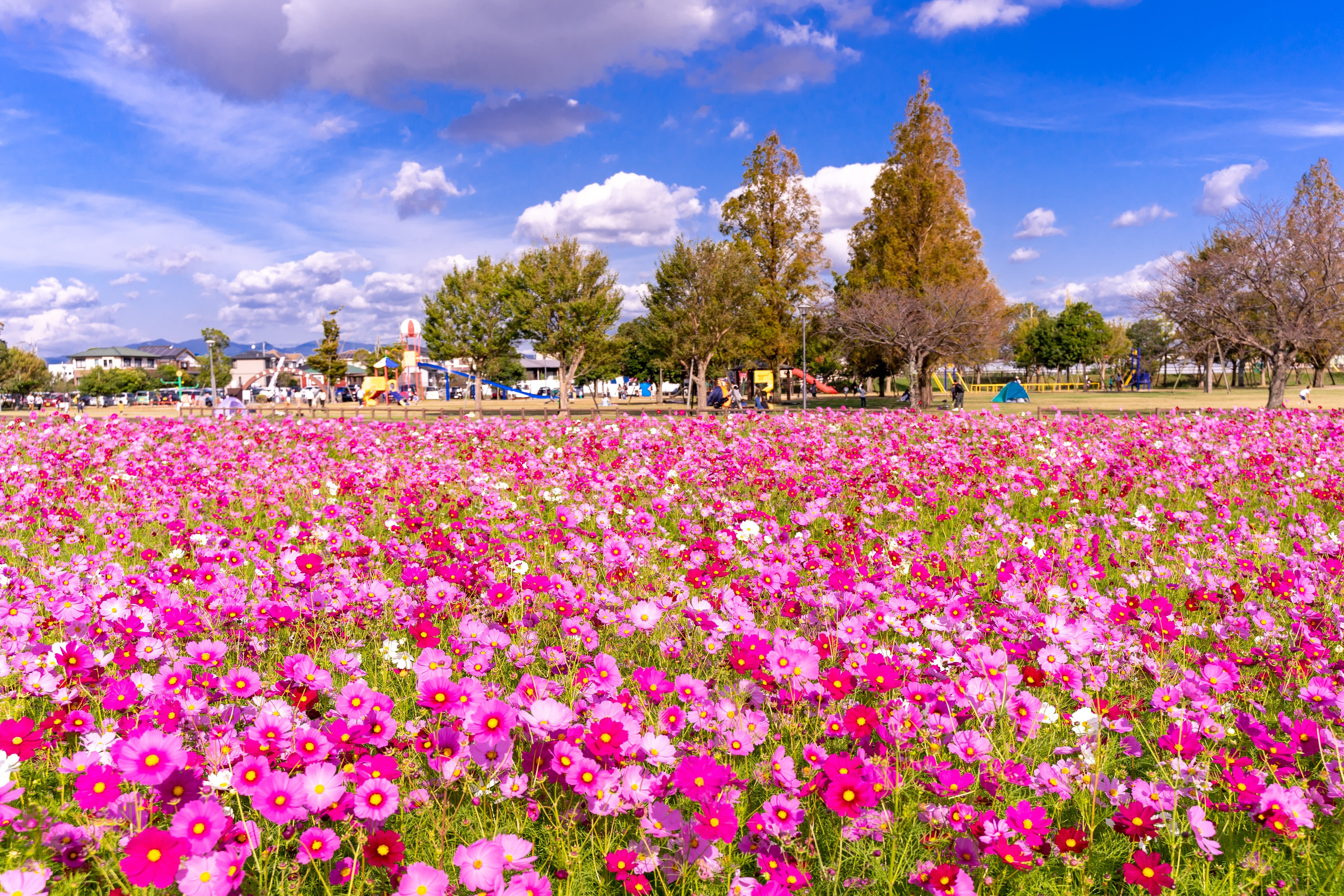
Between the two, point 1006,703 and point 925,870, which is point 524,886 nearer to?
point 925,870

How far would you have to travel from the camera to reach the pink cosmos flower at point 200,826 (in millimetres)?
1610

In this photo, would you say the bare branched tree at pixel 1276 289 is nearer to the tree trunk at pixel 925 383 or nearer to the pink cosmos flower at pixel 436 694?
the tree trunk at pixel 925 383

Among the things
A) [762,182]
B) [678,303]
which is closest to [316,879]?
[678,303]

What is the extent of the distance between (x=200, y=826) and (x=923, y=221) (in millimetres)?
45725

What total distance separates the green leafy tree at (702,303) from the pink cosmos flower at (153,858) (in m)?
38.4

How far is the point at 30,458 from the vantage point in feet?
29.6

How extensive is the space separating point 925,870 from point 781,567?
191cm

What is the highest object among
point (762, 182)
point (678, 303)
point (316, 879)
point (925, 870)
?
point (762, 182)

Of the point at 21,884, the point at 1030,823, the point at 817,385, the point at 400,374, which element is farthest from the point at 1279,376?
the point at 400,374

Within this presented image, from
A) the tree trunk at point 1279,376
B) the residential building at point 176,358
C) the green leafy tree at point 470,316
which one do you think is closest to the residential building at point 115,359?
the residential building at point 176,358

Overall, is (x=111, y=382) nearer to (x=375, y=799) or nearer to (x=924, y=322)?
(x=924, y=322)

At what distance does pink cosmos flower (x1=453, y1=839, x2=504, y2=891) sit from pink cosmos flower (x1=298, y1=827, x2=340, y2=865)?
1.15 ft

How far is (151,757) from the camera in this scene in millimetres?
1816

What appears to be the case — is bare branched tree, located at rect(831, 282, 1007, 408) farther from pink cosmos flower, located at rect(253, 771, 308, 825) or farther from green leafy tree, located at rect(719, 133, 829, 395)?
pink cosmos flower, located at rect(253, 771, 308, 825)
